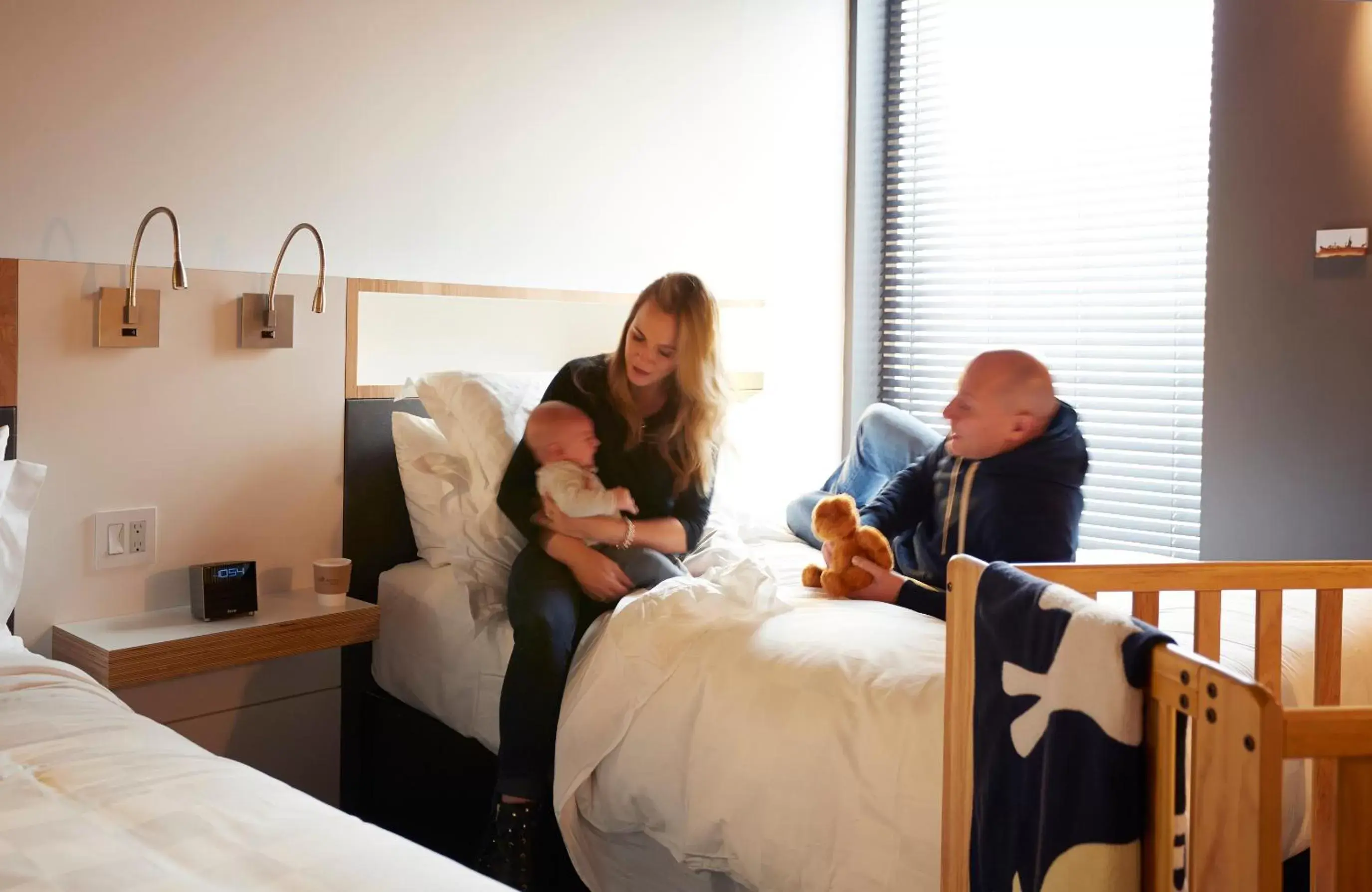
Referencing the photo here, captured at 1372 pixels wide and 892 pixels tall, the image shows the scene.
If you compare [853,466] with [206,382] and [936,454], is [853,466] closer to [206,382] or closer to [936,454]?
[936,454]

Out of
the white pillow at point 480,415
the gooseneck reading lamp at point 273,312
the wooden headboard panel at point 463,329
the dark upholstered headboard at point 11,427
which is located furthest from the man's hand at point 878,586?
the dark upholstered headboard at point 11,427

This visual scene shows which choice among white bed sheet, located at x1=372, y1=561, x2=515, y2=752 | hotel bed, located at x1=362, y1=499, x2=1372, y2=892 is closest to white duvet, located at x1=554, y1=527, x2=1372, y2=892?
hotel bed, located at x1=362, y1=499, x2=1372, y2=892

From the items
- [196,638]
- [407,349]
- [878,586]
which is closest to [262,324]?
[407,349]

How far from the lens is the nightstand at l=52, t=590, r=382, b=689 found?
7.09 feet

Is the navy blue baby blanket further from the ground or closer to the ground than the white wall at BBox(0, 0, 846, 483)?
closer to the ground

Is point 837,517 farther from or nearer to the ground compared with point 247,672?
farther from the ground

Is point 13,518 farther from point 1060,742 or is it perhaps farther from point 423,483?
point 1060,742

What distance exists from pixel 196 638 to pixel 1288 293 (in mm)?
2500

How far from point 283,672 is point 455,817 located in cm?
49

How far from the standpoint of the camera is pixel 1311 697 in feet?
5.94

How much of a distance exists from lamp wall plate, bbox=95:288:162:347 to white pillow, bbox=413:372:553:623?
22.0 inches

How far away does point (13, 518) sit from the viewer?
2.08 meters

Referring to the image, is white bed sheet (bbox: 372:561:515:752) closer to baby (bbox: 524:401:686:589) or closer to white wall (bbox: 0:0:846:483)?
baby (bbox: 524:401:686:589)

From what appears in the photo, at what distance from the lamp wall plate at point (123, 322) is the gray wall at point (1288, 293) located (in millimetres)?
2417
